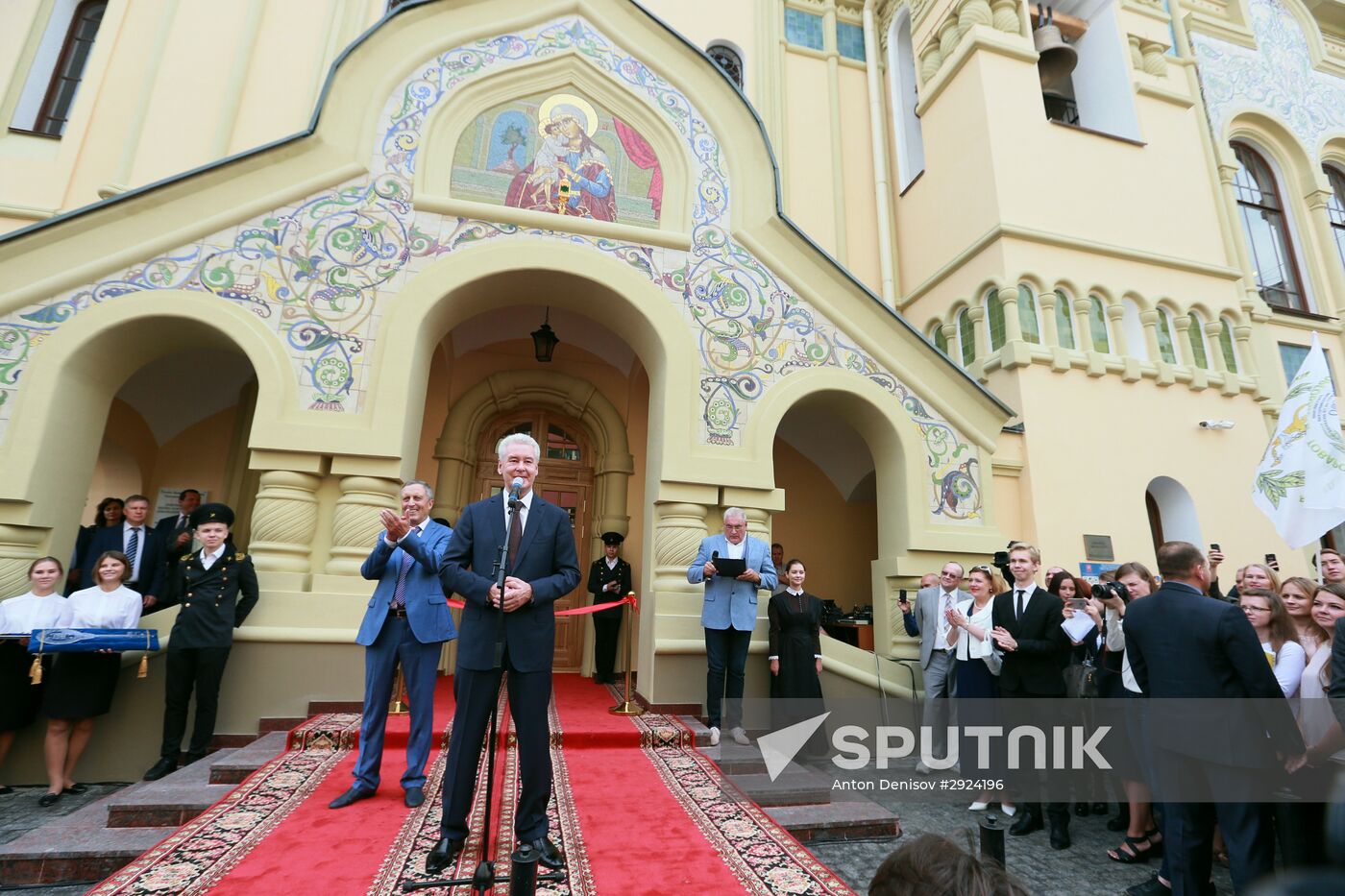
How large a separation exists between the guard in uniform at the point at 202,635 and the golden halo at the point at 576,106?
17.5 feet

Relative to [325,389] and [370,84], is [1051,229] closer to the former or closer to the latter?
[370,84]

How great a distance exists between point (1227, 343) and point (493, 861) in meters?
11.6

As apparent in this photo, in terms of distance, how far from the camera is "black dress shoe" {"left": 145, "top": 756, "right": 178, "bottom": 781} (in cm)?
448

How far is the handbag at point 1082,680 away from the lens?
504cm

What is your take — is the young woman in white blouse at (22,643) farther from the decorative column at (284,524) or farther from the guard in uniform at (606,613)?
the guard in uniform at (606,613)

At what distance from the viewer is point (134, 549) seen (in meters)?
5.76

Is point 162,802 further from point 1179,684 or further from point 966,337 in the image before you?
point 966,337

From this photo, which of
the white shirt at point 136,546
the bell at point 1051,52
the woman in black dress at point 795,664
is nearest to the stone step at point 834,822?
the woman in black dress at point 795,664

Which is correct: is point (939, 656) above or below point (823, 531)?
below

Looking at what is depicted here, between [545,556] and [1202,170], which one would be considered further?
[1202,170]

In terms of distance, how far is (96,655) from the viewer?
4.68 m

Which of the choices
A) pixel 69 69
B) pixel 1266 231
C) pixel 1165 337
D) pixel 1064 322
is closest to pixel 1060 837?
pixel 1064 322

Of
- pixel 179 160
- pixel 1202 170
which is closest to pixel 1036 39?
pixel 1202 170

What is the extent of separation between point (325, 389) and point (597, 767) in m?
4.06
